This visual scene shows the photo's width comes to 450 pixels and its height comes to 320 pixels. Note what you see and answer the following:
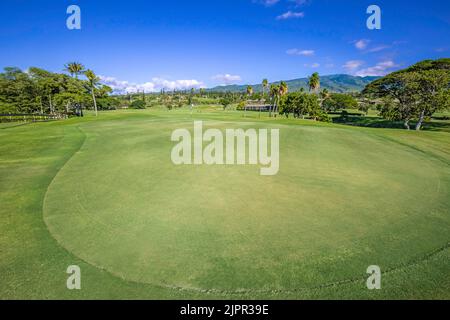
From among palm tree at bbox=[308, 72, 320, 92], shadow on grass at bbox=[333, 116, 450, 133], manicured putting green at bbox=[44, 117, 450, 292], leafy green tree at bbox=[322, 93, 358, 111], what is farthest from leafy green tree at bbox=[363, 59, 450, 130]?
leafy green tree at bbox=[322, 93, 358, 111]

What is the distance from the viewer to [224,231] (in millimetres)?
5828

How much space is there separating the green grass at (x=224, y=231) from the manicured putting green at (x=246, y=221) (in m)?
0.03

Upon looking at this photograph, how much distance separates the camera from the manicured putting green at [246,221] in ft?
15.0

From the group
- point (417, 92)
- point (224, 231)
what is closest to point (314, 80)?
point (417, 92)

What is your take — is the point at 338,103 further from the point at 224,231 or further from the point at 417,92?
the point at 224,231

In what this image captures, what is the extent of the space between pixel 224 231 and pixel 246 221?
0.78 metres

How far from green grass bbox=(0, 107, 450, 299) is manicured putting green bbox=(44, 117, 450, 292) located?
31 millimetres

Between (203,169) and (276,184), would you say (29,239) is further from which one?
(276,184)

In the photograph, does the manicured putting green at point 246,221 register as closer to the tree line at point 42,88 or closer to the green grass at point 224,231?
the green grass at point 224,231

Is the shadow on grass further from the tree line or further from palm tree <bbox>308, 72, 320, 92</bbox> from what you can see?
the tree line

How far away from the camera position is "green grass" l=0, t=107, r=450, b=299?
13.8ft

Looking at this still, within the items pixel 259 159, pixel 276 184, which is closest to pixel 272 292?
pixel 276 184

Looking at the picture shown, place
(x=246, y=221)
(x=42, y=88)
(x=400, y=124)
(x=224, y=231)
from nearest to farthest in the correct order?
1. (x=224, y=231)
2. (x=246, y=221)
3. (x=400, y=124)
4. (x=42, y=88)
